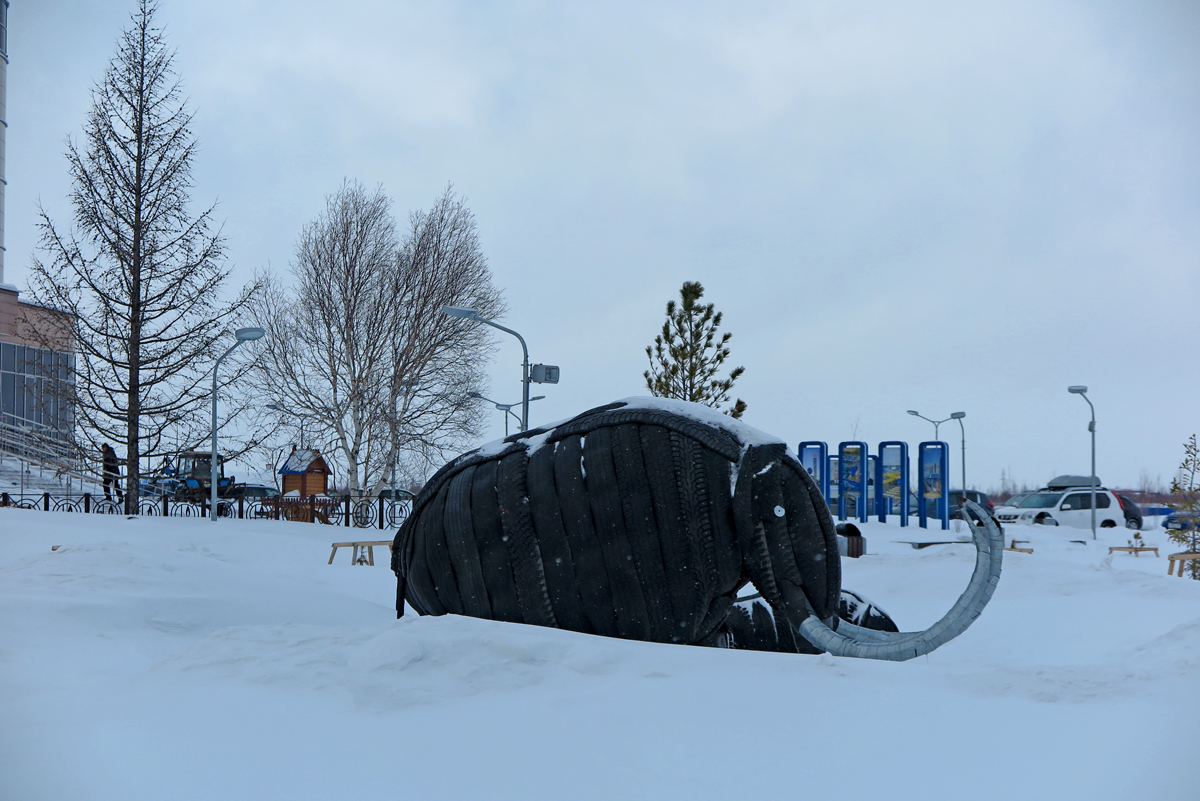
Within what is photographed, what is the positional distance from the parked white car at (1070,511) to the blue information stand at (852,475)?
239 inches

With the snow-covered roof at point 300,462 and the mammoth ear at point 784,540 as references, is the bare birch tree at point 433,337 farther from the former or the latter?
the mammoth ear at point 784,540

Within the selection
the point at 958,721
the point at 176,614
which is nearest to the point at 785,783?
the point at 958,721

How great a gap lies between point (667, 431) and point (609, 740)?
6.90 feet

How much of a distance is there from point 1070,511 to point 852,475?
370 inches

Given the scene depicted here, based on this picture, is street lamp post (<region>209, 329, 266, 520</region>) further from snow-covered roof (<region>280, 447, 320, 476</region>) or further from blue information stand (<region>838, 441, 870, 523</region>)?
blue information stand (<region>838, 441, 870, 523</region>)

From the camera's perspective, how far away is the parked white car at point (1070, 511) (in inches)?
1117

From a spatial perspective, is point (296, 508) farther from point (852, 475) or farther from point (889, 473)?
point (889, 473)

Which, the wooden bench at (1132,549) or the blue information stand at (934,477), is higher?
the blue information stand at (934,477)

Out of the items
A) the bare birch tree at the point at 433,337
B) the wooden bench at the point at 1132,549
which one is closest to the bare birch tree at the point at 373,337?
the bare birch tree at the point at 433,337

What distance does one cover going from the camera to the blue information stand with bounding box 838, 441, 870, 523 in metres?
25.2

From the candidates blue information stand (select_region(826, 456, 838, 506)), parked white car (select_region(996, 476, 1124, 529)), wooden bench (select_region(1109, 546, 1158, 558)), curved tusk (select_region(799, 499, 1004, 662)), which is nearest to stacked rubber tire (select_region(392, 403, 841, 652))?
curved tusk (select_region(799, 499, 1004, 662))

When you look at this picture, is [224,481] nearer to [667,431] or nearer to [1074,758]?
[667,431]

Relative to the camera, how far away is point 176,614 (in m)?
7.34

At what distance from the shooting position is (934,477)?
993 inches
